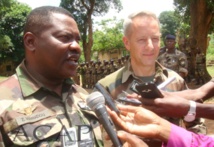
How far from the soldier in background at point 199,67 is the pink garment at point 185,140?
1345cm

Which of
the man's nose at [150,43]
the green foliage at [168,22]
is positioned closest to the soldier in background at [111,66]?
the man's nose at [150,43]

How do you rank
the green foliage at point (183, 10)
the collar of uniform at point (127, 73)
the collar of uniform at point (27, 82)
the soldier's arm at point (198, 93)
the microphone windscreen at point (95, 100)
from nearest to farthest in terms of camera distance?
the microphone windscreen at point (95, 100)
the collar of uniform at point (27, 82)
the soldier's arm at point (198, 93)
the collar of uniform at point (127, 73)
the green foliage at point (183, 10)

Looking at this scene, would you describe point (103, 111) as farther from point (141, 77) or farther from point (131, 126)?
point (141, 77)

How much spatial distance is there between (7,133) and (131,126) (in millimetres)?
782

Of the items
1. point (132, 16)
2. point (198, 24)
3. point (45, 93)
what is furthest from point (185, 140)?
point (198, 24)

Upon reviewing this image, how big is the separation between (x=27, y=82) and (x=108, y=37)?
43850 mm

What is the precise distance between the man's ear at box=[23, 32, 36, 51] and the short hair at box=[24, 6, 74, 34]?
0.03 meters

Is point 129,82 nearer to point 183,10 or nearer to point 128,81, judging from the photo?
point 128,81

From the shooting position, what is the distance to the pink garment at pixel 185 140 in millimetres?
1801

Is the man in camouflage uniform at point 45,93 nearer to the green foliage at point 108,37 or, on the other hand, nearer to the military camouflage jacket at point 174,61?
the military camouflage jacket at point 174,61

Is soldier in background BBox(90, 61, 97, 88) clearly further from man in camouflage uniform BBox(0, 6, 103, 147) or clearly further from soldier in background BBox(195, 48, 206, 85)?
man in camouflage uniform BBox(0, 6, 103, 147)

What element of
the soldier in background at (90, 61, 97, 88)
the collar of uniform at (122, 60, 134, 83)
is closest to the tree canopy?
the soldier in background at (90, 61, 97, 88)

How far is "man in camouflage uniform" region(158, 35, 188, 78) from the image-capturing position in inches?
337

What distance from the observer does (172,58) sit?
8.74m
